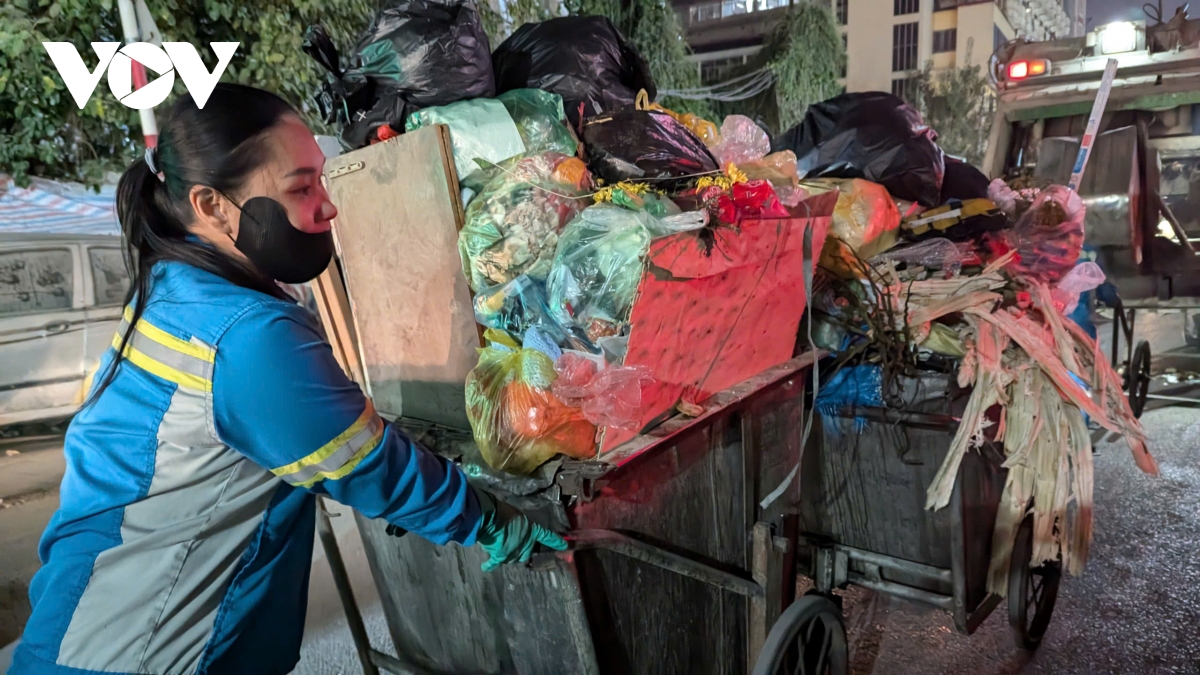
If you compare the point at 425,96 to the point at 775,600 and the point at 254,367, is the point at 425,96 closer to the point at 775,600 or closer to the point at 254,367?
the point at 254,367

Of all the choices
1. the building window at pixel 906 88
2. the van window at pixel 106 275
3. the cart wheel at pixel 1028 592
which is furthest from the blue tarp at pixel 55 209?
the building window at pixel 906 88

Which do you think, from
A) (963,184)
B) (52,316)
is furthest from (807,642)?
(52,316)

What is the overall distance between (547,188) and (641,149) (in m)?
0.32

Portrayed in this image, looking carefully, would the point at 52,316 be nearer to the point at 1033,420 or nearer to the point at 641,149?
the point at 641,149

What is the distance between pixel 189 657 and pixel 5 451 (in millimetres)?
4222

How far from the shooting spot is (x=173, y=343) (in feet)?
3.62

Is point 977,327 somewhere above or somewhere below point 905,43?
below

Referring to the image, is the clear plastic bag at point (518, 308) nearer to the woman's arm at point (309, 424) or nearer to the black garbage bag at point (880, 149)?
the woman's arm at point (309, 424)

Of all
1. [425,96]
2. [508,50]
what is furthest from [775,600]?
[508,50]

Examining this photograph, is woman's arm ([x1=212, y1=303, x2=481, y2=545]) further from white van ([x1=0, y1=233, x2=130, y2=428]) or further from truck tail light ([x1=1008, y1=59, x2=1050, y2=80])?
truck tail light ([x1=1008, y1=59, x2=1050, y2=80])

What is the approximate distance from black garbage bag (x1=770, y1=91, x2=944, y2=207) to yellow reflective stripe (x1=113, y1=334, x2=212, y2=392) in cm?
272

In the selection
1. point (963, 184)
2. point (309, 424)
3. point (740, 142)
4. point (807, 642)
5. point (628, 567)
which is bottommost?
point (807, 642)

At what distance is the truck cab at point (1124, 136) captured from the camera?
4.70 m

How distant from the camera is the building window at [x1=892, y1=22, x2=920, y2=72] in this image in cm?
3203
